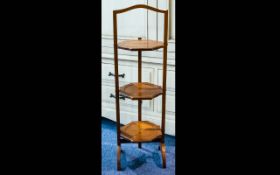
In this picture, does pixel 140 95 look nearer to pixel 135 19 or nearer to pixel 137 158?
pixel 137 158

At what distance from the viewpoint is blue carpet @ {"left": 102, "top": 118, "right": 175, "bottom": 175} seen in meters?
2.15

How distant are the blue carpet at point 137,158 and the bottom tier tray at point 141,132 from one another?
0.50 ft

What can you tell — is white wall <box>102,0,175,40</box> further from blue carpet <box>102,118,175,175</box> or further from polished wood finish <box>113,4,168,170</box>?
blue carpet <box>102,118,175,175</box>

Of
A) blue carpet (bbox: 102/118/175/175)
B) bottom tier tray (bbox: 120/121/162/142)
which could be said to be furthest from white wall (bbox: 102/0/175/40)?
blue carpet (bbox: 102/118/175/175)

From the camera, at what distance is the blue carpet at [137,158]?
2146 mm

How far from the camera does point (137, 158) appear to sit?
230cm

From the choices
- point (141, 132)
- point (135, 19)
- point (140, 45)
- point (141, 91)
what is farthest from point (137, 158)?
point (135, 19)
